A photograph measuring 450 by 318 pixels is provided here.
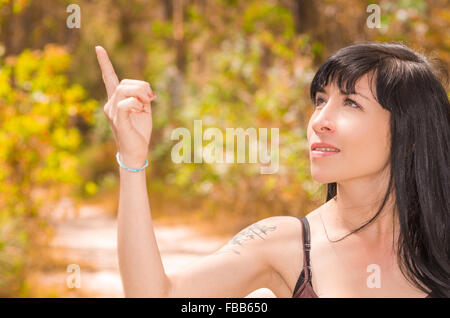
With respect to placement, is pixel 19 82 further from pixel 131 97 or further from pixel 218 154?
pixel 131 97

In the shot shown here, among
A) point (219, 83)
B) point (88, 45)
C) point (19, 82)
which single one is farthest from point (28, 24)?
point (88, 45)

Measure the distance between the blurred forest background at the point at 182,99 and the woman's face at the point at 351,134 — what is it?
0.63 meters

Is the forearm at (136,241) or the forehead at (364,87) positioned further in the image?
the forehead at (364,87)

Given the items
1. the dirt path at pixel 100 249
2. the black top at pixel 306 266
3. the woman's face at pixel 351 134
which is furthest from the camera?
the dirt path at pixel 100 249

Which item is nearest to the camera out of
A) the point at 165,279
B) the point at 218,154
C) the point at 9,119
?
the point at 165,279

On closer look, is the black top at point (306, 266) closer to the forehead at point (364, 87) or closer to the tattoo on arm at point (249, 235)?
the tattoo on arm at point (249, 235)

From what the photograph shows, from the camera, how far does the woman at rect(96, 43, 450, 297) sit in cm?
145

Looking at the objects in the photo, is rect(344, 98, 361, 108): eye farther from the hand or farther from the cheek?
the hand

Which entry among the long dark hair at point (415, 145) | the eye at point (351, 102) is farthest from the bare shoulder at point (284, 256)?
the eye at point (351, 102)

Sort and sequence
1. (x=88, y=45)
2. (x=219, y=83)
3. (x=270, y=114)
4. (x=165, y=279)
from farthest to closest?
(x=88, y=45), (x=219, y=83), (x=270, y=114), (x=165, y=279)

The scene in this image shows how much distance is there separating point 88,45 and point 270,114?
8.38 metres

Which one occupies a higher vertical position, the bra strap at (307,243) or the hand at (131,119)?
the hand at (131,119)

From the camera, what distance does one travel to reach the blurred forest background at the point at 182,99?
187 inches

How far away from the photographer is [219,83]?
866 centimetres
